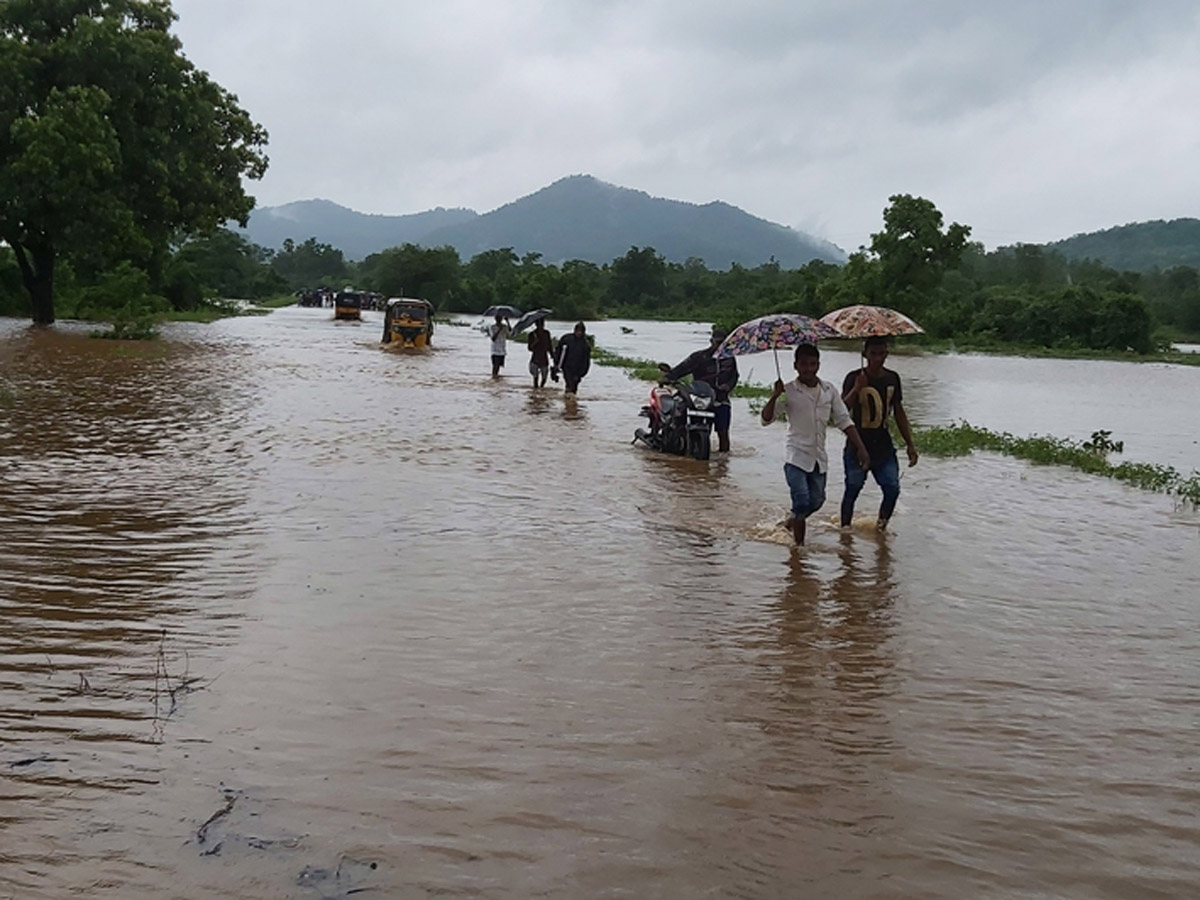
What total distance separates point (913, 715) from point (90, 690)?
378 centimetres

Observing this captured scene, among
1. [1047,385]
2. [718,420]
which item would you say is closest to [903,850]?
[718,420]

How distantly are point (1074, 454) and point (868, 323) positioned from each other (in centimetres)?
768

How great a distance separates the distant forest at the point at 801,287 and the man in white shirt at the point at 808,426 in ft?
134

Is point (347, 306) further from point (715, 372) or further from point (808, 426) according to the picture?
point (808, 426)

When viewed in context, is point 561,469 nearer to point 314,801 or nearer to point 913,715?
point 913,715

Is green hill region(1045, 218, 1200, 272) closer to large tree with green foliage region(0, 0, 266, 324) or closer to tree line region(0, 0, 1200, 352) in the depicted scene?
tree line region(0, 0, 1200, 352)

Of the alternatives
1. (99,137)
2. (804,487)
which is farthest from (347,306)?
(804,487)

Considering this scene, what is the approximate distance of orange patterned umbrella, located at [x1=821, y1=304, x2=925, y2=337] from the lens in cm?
885

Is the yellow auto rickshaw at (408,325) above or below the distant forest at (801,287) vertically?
below

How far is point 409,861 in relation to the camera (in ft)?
11.6

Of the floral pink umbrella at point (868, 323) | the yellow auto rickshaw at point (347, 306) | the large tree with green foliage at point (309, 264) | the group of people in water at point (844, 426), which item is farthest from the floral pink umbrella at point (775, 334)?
the large tree with green foliage at point (309, 264)

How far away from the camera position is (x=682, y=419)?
46.0ft

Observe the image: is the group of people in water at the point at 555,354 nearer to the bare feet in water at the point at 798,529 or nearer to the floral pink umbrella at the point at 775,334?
the floral pink umbrella at the point at 775,334

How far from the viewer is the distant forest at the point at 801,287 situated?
5988 centimetres
